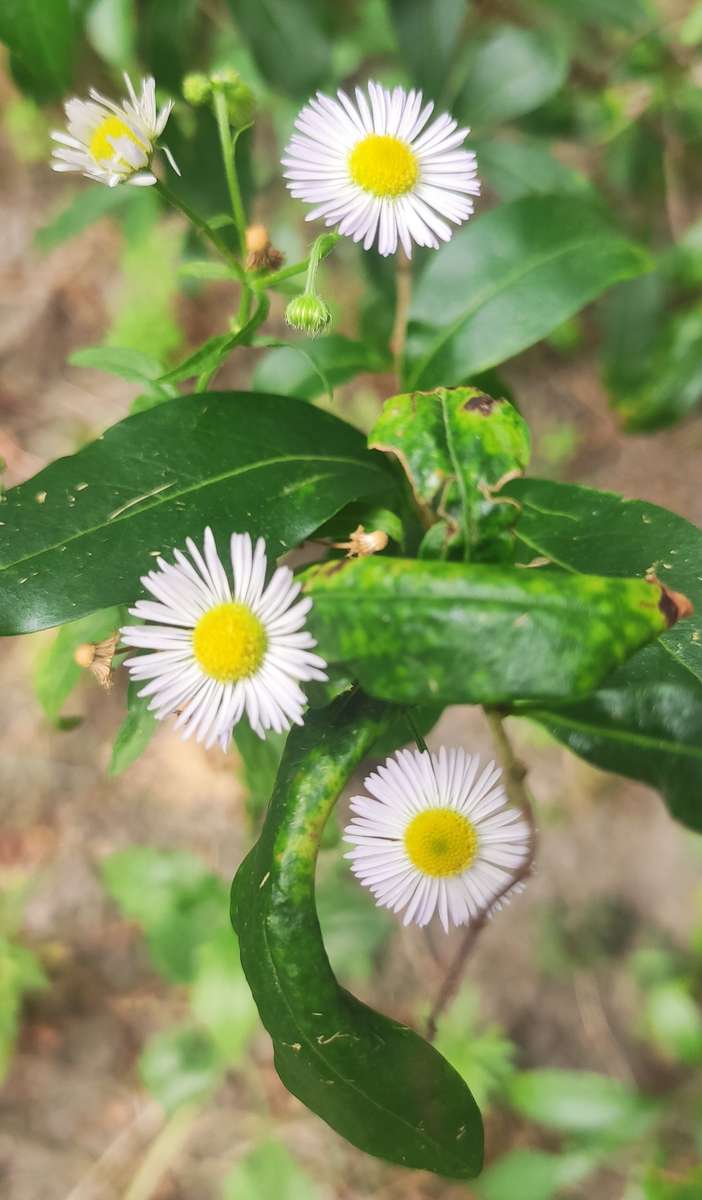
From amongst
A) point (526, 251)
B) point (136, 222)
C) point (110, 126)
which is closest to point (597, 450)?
point (526, 251)

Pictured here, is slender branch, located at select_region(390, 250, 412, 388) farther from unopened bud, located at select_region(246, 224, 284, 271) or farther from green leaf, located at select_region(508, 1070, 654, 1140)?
green leaf, located at select_region(508, 1070, 654, 1140)

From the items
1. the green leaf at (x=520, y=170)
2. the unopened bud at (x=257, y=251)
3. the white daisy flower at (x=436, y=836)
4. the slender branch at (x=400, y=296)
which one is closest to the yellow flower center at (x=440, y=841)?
the white daisy flower at (x=436, y=836)

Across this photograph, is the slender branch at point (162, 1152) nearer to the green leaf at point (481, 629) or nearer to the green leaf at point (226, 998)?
the green leaf at point (226, 998)

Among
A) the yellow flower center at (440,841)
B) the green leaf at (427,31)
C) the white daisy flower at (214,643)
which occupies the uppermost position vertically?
the green leaf at (427,31)

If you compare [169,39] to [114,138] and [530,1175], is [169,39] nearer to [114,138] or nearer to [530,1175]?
[114,138]

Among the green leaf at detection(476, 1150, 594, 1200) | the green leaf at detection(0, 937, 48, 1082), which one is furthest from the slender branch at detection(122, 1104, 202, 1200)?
the green leaf at detection(476, 1150, 594, 1200)

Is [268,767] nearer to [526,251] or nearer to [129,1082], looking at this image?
[526,251]

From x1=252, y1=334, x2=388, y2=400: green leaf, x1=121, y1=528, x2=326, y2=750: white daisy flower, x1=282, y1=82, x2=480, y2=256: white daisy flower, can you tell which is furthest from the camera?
x1=252, y1=334, x2=388, y2=400: green leaf
